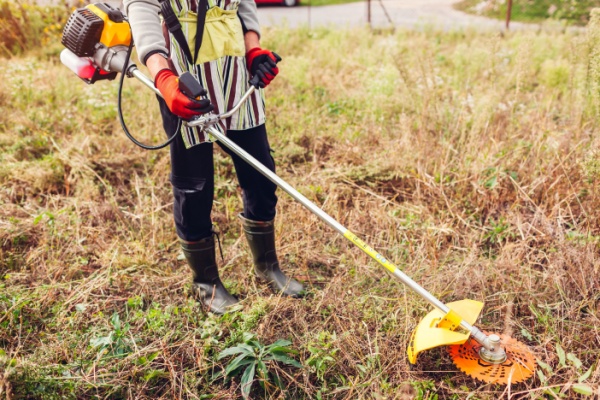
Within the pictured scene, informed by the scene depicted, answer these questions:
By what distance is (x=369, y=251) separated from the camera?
2098 millimetres

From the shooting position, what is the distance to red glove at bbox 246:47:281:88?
216 centimetres

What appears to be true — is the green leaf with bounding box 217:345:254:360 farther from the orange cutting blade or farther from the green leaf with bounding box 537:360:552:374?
the green leaf with bounding box 537:360:552:374

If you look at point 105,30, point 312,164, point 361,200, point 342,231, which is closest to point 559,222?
point 361,200

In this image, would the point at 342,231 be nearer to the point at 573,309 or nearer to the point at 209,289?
the point at 209,289

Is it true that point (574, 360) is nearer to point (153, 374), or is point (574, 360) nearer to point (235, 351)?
point (235, 351)

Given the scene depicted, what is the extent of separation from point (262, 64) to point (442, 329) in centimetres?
133

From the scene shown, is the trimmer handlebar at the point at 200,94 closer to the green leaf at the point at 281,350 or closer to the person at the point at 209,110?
the person at the point at 209,110

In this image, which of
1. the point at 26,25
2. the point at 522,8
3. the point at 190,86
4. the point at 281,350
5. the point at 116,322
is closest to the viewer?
the point at 190,86

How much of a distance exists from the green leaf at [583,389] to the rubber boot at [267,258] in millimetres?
1274

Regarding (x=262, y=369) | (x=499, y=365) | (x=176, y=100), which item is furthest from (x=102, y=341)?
(x=499, y=365)

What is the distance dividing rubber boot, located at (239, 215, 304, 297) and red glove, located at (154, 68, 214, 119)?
2.72 feet

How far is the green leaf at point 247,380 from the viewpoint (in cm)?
201

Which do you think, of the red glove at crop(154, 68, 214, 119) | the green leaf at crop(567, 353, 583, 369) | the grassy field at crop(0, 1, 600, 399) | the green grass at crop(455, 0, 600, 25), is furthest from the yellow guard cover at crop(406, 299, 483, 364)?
the green grass at crop(455, 0, 600, 25)

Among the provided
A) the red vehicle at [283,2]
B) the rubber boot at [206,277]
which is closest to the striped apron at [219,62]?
the rubber boot at [206,277]
